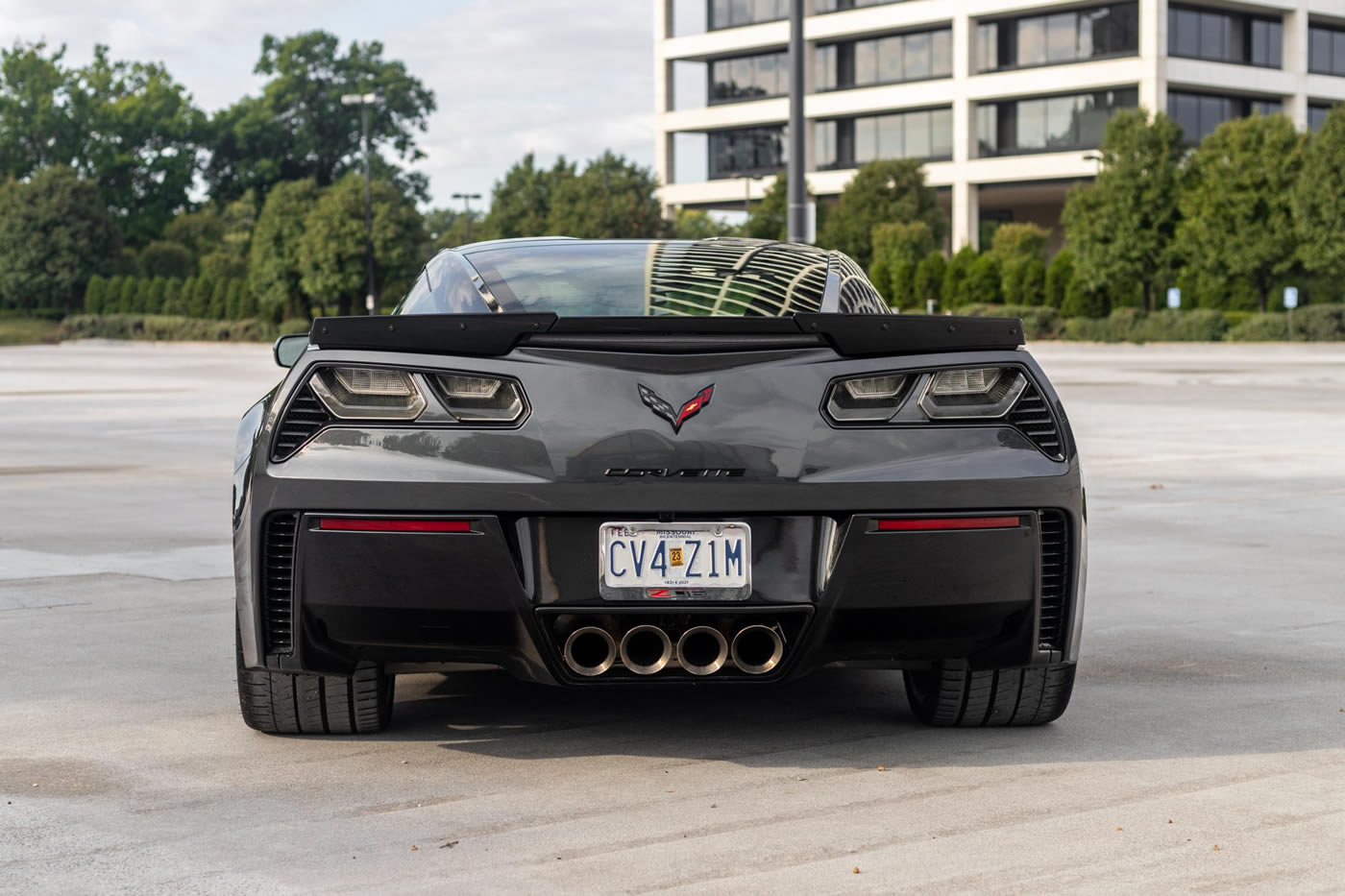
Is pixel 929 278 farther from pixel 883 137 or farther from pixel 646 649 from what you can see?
pixel 646 649

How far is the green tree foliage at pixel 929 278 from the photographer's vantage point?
65.8 meters

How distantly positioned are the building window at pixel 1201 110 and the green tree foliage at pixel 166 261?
52.4m

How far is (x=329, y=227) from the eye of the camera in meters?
76.2

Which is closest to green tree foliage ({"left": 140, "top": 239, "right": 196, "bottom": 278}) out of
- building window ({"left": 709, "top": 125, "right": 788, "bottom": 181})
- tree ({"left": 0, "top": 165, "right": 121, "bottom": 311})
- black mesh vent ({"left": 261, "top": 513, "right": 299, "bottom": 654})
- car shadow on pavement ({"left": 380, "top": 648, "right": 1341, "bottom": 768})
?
tree ({"left": 0, "top": 165, "right": 121, "bottom": 311})

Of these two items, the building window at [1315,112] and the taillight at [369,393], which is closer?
the taillight at [369,393]

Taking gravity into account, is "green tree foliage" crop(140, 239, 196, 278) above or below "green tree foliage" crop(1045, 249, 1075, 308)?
above

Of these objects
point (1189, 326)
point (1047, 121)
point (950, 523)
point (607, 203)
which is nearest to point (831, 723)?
point (950, 523)

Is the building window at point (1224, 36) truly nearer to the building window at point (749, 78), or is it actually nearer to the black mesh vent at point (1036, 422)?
the building window at point (749, 78)

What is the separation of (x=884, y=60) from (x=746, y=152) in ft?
31.4

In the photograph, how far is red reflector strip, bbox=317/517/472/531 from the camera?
14.6ft

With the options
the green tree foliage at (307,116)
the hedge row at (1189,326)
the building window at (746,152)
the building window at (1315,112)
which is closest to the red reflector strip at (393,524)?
the hedge row at (1189,326)

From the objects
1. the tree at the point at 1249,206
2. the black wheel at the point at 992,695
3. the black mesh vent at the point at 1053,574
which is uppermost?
the tree at the point at 1249,206

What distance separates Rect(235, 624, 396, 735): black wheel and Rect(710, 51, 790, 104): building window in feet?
279

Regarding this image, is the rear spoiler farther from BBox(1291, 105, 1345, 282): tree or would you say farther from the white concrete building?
the white concrete building
